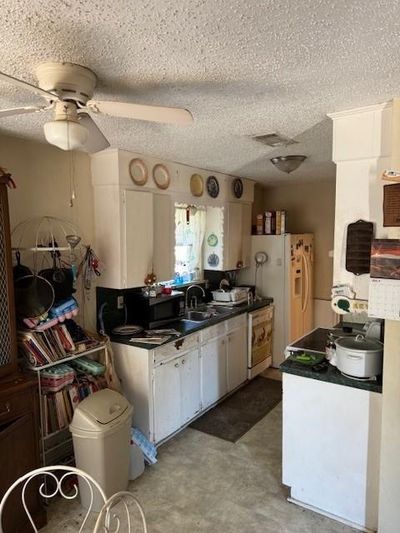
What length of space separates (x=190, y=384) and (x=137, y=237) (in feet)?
4.37

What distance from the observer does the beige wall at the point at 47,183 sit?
266cm

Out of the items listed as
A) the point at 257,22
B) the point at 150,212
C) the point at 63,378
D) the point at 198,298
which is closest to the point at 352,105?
A: the point at 257,22

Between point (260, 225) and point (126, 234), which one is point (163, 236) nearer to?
point (126, 234)

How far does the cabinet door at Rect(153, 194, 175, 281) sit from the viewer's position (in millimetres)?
3377

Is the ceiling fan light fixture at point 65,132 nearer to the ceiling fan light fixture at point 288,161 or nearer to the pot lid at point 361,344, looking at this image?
the pot lid at point 361,344

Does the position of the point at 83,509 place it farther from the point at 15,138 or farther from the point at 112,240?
the point at 15,138

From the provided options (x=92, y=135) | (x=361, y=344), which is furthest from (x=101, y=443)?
(x=92, y=135)

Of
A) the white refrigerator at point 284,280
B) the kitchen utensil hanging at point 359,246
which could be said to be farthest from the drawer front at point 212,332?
the kitchen utensil hanging at point 359,246

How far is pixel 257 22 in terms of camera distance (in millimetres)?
1214

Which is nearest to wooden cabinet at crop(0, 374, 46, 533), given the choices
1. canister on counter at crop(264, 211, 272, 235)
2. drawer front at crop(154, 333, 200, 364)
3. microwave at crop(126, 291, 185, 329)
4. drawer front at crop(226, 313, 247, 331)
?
drawer front at crop(154, 333, 200, 364)

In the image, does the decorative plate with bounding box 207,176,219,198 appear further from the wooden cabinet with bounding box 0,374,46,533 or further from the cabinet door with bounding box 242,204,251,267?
the wooden cabinet with bounding box 0,374,46,533

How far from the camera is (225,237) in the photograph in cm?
433

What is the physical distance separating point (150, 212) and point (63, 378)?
145 cm

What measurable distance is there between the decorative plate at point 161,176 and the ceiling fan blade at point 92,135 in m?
1.53
